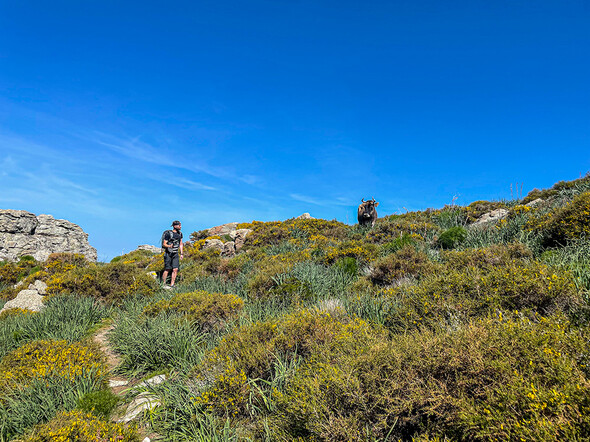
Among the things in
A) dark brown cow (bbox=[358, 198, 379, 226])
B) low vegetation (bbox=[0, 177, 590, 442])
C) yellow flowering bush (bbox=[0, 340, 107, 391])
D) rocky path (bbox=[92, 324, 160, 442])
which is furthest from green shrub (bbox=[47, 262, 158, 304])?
dark brown cow (bbox=[358, 198, 379, 226])

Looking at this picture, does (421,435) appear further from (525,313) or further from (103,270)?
(103,270)

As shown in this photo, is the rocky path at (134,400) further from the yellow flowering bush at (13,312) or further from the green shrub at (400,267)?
the green shrub at (400,267)

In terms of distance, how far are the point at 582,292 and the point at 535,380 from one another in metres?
2.07

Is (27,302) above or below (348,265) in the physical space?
below

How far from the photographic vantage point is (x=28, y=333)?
239 inches

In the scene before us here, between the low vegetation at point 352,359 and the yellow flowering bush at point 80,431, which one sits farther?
the yellow flowering bush at point 80,431

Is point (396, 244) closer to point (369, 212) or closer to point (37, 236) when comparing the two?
point (369, 212)

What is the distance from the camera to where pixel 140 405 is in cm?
364

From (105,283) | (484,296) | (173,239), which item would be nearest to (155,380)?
(484,296)

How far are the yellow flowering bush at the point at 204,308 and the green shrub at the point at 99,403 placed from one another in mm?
1852

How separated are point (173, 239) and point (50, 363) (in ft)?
24.1

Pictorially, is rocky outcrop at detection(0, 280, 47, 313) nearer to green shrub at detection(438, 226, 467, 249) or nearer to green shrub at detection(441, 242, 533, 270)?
green shrub at detection(441, 242, 533, 270)

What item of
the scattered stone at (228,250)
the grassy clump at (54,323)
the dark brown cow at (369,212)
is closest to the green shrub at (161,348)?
the grassy clump at (54,323)

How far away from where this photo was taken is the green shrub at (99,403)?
355 cm
